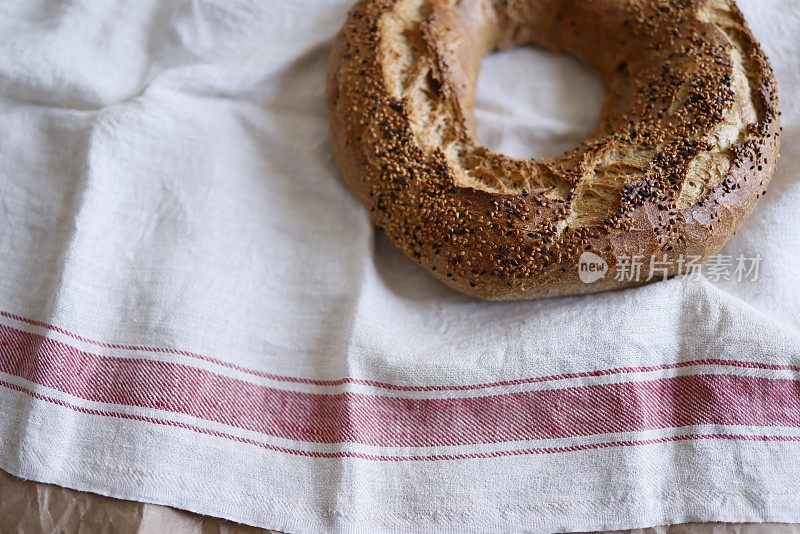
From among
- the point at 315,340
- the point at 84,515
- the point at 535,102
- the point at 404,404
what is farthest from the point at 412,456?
the point at 535,102

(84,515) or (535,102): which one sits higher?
(535,102)

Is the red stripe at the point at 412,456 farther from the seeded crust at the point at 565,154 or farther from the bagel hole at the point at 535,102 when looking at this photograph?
the bagel hole at the point at 535,102

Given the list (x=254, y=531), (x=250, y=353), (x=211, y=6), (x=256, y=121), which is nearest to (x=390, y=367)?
(x=250, y=353)

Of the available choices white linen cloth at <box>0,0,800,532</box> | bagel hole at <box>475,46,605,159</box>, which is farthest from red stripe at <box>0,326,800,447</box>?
bagel hole at <box>475,46,605,159</box>

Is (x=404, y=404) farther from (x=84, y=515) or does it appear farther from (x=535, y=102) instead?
(x=535, y=102)

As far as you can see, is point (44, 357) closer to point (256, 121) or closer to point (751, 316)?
point (256, 121)

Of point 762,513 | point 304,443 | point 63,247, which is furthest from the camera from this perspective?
point 63,247
